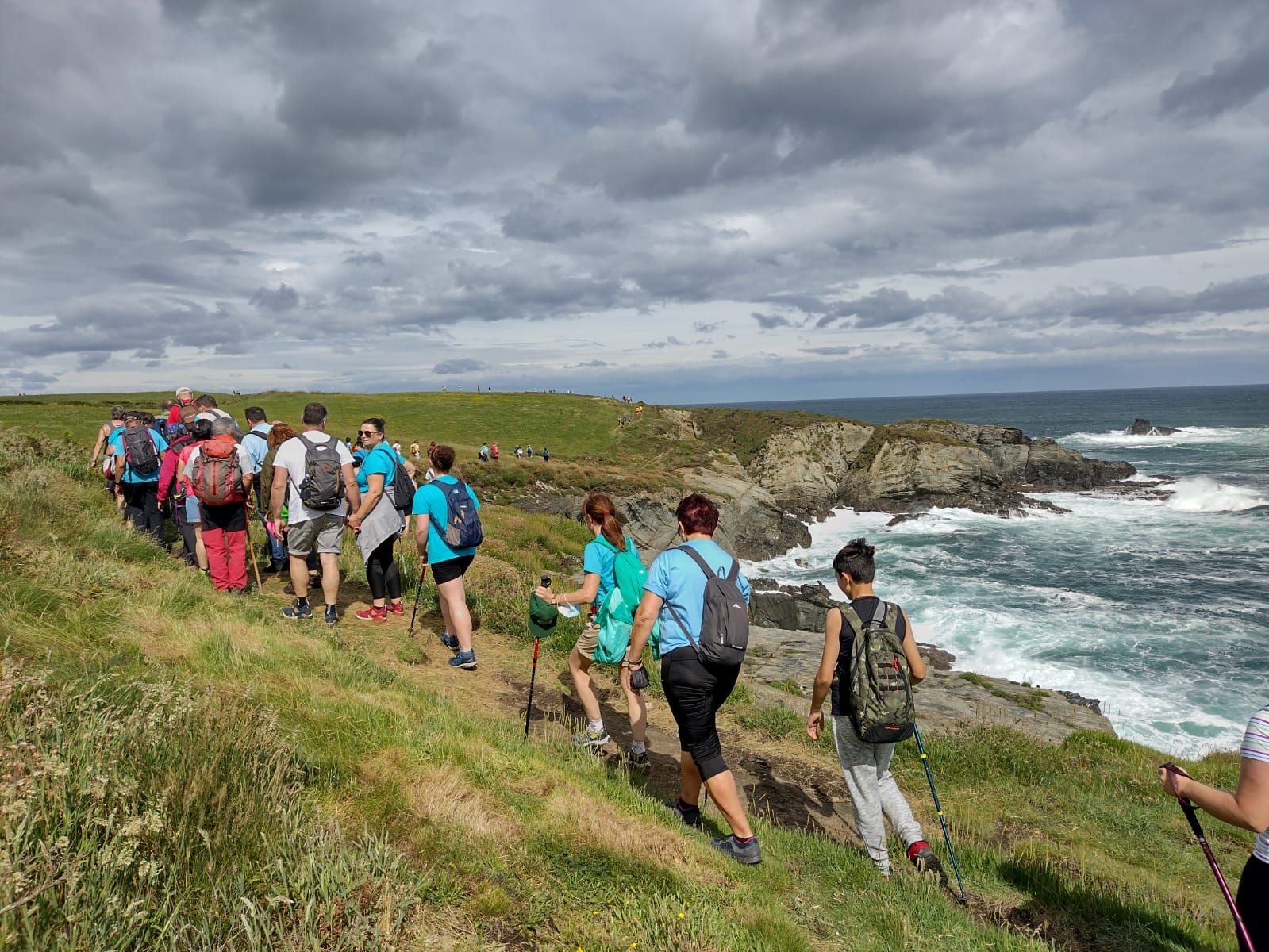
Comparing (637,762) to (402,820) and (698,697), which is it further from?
(402,820)

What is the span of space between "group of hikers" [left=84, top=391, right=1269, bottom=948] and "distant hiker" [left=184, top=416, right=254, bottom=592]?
20 mm

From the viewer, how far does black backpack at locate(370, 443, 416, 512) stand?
874 cm

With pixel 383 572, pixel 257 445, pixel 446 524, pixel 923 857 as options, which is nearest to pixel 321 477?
pixel 446 524

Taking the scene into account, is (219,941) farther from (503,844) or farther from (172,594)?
(172,594)

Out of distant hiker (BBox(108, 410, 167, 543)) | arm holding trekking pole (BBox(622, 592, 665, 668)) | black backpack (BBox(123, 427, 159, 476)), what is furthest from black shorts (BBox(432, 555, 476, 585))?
black backpack (BBox(123, 427, 159, 476))

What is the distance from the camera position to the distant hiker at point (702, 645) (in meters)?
Result: 4.38

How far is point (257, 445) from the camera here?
9719 millimetres

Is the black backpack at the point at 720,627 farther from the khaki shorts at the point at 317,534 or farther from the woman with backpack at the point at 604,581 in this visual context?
the khaki shorts at the point at 317,534

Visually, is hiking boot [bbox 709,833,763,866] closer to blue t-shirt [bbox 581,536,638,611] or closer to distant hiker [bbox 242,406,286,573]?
blue t-shirt [bbox 581,536,638,611]

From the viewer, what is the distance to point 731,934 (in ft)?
10.6

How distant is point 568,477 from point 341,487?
97.9 ft

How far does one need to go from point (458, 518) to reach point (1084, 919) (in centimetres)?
626

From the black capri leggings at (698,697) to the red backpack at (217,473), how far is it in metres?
5.81

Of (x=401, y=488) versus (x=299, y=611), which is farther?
(x=401, y=488)
